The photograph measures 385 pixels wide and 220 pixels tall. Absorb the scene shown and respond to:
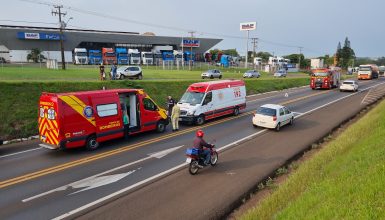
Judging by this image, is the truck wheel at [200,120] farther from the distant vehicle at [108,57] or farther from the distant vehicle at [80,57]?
the distant vehicle at [80,57]

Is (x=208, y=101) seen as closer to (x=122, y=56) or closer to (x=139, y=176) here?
(x=139, y=176)

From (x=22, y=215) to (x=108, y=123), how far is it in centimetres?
763

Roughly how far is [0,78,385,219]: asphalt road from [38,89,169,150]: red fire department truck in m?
0.63

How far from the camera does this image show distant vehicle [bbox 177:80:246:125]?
69.2 ft

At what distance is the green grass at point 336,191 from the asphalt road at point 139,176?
147 centimetres

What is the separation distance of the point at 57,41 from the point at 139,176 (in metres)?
94.2

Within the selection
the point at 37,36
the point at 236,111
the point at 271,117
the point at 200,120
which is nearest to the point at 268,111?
the point at 271,117

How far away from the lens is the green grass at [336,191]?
21.9 feet

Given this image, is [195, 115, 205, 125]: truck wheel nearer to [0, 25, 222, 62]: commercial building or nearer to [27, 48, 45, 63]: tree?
[0, 25, 222, 62]: commercial building

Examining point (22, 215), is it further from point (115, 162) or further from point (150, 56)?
point (150, 56)

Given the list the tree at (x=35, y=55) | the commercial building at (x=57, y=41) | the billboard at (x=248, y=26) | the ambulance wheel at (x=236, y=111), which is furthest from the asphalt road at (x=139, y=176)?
the billboard at (x=248, y=26)

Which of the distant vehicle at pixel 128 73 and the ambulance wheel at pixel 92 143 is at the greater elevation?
the distant vehicle at pixel 128 73

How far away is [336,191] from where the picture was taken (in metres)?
7.93

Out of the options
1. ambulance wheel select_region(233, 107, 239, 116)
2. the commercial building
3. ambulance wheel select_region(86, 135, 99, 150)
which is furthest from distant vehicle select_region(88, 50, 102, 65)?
ambulance wheel select_region(86, 135, 99, 150)
